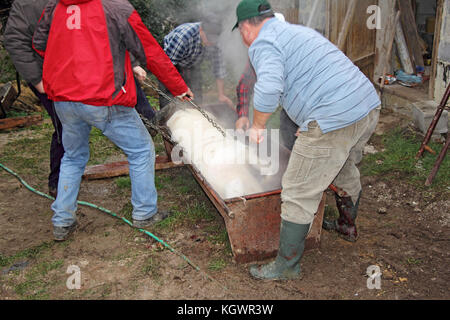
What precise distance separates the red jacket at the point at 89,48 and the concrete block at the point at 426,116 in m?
4.07

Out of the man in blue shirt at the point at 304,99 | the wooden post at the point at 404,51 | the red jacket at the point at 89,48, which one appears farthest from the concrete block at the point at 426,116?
the red jacket at the point at 89,48

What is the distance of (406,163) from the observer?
4906 mm

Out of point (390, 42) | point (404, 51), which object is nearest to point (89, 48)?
point (390, 42)

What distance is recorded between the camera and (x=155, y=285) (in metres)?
3.03

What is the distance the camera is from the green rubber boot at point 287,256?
2.87 metres

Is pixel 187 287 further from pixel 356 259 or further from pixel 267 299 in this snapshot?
pixel 356 259

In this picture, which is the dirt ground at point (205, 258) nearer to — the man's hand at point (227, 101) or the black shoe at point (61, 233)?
the black shoe at point (61, 233)

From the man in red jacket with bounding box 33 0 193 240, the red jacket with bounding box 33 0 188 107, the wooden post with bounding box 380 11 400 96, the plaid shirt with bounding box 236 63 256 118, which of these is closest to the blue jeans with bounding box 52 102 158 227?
the man in red jacket with bounding box 33 0 193 240

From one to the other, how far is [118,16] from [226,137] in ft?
5.41

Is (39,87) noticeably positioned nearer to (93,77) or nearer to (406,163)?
(93,77)

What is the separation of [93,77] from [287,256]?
207cm

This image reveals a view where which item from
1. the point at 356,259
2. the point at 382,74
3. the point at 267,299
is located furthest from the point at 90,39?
the point at 382,74

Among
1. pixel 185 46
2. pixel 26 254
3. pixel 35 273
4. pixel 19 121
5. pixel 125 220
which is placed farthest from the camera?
pixel 19 121

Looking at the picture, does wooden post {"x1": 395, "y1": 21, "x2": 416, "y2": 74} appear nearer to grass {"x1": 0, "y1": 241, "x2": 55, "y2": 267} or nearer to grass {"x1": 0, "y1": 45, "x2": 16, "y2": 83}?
grass {"x1": 0, "y1": 241, "x2": 55, "y2": 267}
